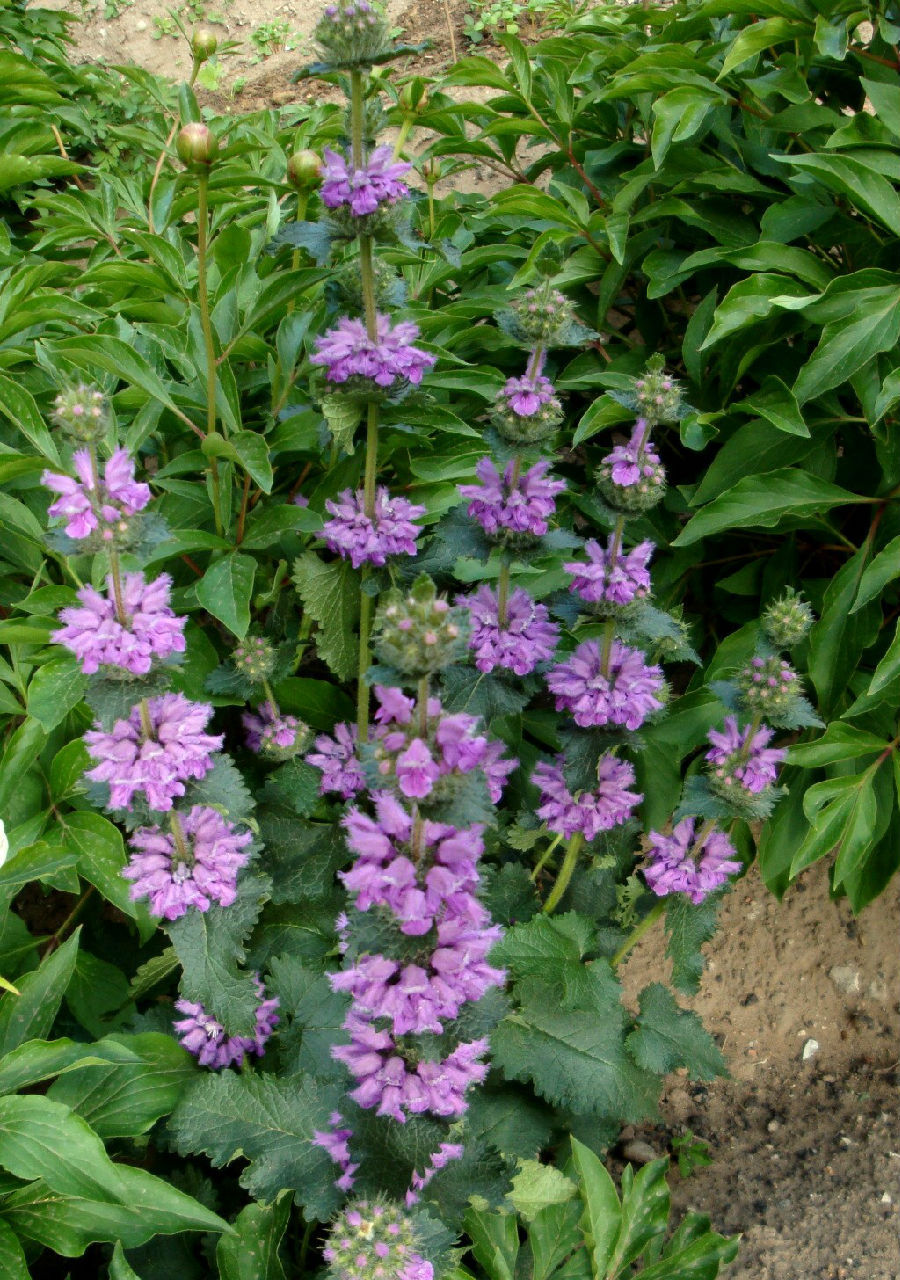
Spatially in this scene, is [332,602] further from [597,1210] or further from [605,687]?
[597,1210]

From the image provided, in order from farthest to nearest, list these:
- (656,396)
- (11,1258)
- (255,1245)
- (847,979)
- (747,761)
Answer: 1. (847,979)
2. (747,761)
3. (255,1245)
4. (656,396)
5. (11,1258)

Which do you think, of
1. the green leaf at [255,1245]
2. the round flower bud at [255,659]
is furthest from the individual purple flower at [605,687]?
the green leaf at [255,1245]

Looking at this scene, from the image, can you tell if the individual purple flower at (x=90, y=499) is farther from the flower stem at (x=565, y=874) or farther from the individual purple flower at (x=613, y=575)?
the flower stem at (x=565, y=874)

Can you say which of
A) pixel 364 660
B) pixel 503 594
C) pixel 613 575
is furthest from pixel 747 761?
pixel 364 660

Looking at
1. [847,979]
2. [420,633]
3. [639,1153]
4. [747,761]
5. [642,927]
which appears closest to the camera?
[420,633]

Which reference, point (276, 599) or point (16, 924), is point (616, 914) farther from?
point (16, 924)
